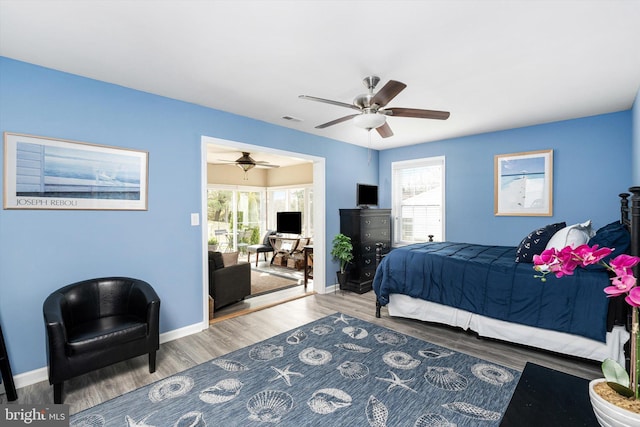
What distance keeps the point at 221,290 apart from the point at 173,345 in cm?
99

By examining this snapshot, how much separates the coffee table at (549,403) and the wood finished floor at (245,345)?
1404 millimetres

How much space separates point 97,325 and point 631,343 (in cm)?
318

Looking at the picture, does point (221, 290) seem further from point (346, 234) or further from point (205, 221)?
point (346, 234)

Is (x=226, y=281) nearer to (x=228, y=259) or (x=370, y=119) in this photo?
(x=228, y=259)

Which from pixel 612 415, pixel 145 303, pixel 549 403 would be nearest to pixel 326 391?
pixel 549 403

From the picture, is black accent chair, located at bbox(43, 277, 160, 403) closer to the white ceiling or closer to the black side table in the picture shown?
the black side table

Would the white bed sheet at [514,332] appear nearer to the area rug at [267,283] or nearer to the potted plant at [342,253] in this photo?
the potted plant at [342,253]

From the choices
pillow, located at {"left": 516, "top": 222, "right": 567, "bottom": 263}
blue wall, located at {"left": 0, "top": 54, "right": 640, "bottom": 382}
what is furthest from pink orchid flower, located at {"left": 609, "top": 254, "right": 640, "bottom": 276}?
blue wall, located at {"left": 0, "top": 54, "right": 640, "bottom": 382}

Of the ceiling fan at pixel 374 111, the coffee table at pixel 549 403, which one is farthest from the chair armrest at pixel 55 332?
the coffee table at pixel 549 403

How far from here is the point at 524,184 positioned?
426 cm

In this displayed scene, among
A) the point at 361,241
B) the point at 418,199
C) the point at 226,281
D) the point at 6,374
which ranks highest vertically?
the point at 418,199

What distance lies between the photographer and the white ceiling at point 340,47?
181cm

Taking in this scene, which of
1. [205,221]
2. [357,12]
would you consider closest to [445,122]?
[357,12]

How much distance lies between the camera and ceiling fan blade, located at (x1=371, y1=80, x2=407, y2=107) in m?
2.19
